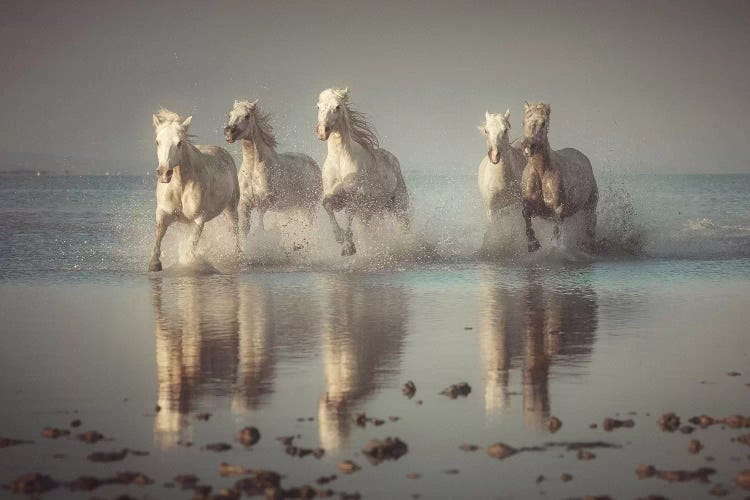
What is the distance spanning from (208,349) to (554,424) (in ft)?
11.6

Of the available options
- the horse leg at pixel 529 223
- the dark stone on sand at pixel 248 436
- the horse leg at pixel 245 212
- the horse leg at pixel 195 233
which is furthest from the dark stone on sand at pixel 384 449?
the horse leg at pixel 245 212

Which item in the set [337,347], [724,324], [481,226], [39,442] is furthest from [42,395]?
[481,226]

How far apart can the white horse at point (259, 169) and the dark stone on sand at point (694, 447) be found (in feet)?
41.1

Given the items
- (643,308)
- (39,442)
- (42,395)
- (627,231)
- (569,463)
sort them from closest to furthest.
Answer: (569,463)
(39,442)
(42,395)
(643,308)
(627,231)

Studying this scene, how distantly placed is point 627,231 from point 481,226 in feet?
22.7

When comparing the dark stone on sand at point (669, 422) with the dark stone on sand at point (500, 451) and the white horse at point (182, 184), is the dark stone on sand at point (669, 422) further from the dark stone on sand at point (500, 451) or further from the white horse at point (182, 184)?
the white horse at point (182, 184)

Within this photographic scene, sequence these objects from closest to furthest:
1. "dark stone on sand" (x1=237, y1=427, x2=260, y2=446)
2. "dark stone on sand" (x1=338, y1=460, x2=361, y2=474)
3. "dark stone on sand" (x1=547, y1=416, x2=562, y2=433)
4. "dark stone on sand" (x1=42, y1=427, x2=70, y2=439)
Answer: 1. "dark stone on sand" (x1=338, y1=460, x2=361, y2=474)
2. "dark stone on sand" (x1=237, y1=427, x2=260, y2=446)
3. "dark stone on sand" (x1=42, y1=427, x2=70, y2=439)
4. "dark stone on sand" (x1=547, y1=416, x2=562, y2=433)

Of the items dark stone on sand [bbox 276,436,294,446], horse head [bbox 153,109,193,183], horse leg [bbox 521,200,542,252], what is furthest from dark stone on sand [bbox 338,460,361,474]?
horse leg [bbox 521,200,542,252]

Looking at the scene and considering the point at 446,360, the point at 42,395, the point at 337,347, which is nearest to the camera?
the point at 42,395

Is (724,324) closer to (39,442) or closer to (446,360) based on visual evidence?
(446,360)

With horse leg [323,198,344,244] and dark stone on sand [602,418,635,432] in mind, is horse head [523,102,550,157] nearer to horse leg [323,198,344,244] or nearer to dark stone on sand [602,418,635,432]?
horse leg [323,198,344,244]

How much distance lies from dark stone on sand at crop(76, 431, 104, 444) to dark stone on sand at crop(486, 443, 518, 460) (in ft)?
6.53

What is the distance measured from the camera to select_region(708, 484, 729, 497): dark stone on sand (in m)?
5.36

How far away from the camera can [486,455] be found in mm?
6066
